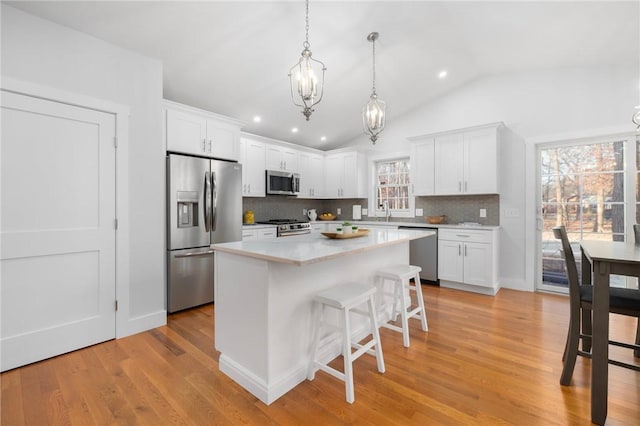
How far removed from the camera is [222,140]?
3.67 metres

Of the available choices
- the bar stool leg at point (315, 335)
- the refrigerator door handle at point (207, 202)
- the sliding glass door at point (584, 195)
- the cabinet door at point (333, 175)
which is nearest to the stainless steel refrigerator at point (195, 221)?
the refrigerator door handle at point (207, 202)

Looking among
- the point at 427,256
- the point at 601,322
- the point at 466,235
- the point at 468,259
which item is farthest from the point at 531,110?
the point at 601,322

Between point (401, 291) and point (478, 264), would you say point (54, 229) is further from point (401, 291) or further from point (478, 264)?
point (478, 264)

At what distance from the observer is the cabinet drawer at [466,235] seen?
12.7 feet

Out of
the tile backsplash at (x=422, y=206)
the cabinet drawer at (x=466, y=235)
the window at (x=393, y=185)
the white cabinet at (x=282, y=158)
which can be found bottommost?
the cabinet drawer at (x=466, y=235)

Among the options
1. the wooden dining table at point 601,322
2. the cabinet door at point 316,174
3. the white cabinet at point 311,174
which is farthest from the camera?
the cabinet door at point 316,174

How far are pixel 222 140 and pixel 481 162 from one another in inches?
141

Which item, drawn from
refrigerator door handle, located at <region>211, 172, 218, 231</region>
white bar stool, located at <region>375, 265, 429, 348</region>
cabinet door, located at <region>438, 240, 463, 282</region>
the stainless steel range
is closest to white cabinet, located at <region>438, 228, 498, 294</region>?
cabinet door, located at <region>438, 240, 463, 282</region>

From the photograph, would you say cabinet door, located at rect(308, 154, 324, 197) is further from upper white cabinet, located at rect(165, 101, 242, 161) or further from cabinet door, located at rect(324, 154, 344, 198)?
upper white cabinet, located at rect(165, 101, 242, 161)

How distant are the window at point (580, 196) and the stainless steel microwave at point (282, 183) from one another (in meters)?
3.72

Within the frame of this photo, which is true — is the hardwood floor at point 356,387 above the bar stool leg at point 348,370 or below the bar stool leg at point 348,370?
below

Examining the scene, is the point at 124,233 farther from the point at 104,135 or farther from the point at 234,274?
the point at 234,274

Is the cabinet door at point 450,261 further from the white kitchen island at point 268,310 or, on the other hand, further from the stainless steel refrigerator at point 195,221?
the stainless steel refrigerator at point 195,221

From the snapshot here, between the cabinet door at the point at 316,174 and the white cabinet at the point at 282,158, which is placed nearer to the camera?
the white cabinet at the point at 282,158
